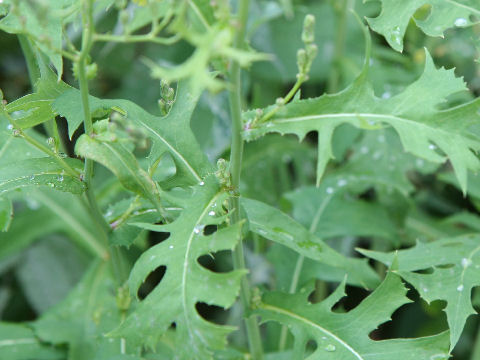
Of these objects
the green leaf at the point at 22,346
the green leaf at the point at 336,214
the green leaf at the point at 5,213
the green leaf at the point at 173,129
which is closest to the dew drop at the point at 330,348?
the green leaf at the point at 173,129

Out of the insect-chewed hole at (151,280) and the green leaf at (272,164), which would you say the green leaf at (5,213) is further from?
the insect-chewed hole at (151,280)

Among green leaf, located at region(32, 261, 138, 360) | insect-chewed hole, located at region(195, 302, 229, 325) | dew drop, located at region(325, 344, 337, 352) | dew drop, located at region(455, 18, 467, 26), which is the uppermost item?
dew drop, located at region(455, 18, 467, 26)

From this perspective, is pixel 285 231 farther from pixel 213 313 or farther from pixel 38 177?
pixel 213 313

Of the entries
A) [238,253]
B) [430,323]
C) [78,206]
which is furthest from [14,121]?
[430,323]

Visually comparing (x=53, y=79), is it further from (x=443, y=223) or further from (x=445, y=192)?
(x=445, y=192)

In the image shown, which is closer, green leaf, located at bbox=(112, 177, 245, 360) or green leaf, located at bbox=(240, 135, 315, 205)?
green leaf, located at bbox=(112, 177, 245, 360)

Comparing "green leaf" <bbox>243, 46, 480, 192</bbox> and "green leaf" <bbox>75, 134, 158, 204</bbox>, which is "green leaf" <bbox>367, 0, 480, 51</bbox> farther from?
"green leaf" <bbox>75, 134, 158, 204</bbox>

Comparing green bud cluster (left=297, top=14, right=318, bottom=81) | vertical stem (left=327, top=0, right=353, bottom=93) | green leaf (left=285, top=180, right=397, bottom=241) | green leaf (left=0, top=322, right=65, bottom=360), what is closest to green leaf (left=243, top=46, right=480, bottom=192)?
green bud cluster (left=297, top=14, right=318, bottom=81)
